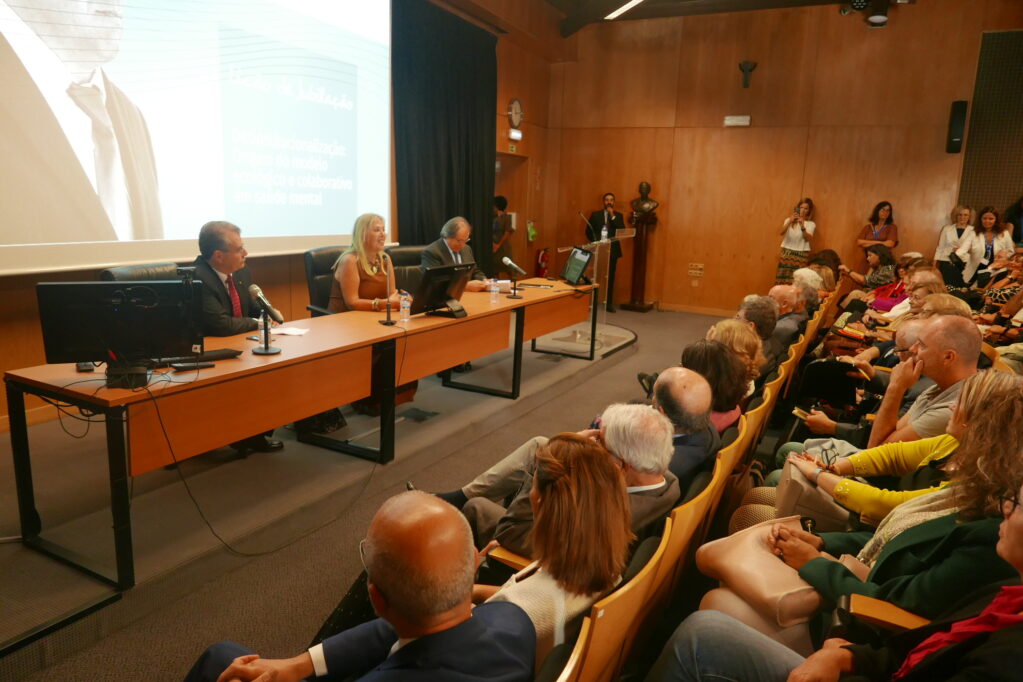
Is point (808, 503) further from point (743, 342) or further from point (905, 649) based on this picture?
point (743, 342)

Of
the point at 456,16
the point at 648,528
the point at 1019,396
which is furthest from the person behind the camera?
the point at 456,16

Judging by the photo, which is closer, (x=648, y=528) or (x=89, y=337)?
(x=648, y=528)

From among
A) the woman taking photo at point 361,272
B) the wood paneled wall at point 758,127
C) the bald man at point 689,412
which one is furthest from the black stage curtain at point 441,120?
the bald man at point 689,412

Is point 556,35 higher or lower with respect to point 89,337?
higher

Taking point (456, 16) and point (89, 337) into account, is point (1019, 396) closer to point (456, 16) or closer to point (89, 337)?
point (89, 337)

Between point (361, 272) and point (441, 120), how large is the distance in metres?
3.37

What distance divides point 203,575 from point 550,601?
1.57 m

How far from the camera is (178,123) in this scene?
418cm

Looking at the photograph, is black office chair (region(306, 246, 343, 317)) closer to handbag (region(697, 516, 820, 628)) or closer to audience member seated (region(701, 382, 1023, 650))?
handbag (region(697, 516, 820, 628))

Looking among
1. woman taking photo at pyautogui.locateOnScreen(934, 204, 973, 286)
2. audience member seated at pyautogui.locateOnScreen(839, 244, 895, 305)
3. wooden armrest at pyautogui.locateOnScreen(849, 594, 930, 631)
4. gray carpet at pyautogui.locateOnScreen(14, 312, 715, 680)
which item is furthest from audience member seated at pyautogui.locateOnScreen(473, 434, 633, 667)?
woman taking photo at pyautogui.locateOnScreen(934, 204, 973, 286)

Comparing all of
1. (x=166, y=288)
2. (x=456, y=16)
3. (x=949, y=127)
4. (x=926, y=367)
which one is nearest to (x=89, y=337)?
(x=166, y=288)

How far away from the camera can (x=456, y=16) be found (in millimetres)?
6750

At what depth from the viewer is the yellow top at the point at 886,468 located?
1.83 metres

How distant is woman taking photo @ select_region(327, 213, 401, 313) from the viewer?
12.8 ft
